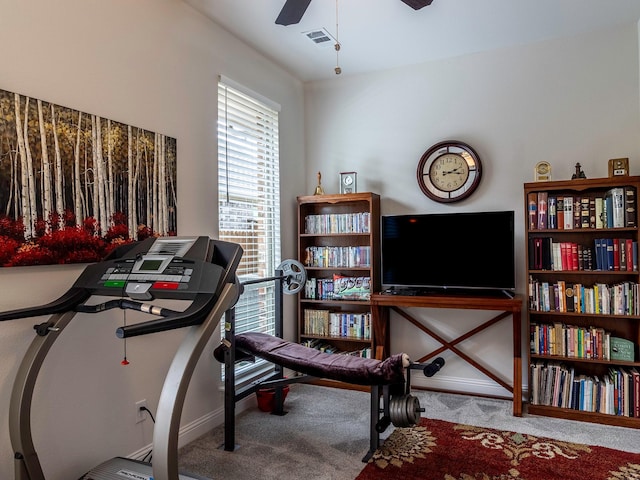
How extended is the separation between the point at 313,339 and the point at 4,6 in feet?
10.8

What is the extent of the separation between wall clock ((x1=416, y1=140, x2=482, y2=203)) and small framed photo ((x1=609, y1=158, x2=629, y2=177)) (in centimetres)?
94

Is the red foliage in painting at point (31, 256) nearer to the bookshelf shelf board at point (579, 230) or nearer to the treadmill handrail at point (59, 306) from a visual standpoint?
the treadmill handrail at point (59, 306)

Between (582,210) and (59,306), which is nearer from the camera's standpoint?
(59,306)

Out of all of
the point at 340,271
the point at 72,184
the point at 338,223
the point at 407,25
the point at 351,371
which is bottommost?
the point at 351,371

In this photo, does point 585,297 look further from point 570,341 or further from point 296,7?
point 296,7

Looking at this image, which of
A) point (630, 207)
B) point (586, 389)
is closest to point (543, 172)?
point (630, 207)

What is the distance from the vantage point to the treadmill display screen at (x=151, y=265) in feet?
6.12

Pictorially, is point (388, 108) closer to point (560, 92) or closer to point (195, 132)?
point (560, 92)

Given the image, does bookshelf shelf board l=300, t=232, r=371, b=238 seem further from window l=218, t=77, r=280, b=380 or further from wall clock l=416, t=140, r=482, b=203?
wall clock l=416, t=140, r=482, b=203

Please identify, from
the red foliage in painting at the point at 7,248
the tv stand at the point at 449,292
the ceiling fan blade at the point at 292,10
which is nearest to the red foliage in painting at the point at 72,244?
the red foliage in painting at the point at 7,248

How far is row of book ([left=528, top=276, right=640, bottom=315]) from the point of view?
10.3ft

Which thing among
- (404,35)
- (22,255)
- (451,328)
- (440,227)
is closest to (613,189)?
(440,227)

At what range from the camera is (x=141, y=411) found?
2613 millimetres

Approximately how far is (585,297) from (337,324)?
1.99m
